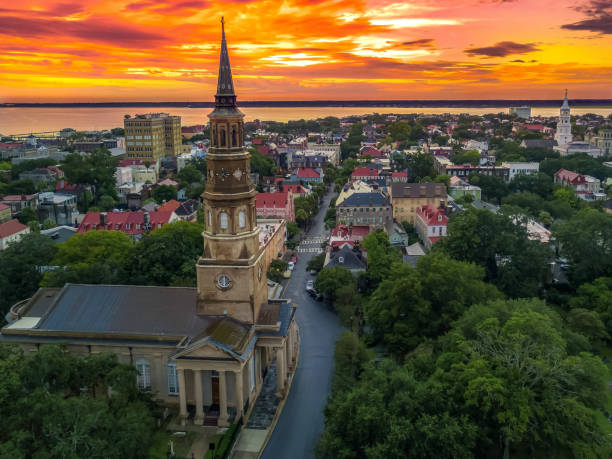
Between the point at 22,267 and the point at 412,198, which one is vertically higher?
the point at 22,267

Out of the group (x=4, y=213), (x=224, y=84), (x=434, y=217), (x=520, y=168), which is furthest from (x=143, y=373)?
(x=520, y=168)

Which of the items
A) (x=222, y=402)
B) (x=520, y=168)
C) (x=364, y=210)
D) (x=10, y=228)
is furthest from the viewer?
(x=520, y=168)

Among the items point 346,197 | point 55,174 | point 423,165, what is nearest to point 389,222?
point 346,197

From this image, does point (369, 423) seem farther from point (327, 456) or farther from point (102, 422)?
point (102, 422)

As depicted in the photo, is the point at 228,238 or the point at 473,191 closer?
the point at 228,238

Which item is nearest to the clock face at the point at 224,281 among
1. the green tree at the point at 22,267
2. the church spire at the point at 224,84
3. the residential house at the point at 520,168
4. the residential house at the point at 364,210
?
the church spire at the point at 224,84

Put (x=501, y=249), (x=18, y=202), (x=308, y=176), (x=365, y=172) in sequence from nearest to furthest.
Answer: (x=501, y=249)
(x=18, y=202)
(x=365, y=172)
(x=308, y=176)

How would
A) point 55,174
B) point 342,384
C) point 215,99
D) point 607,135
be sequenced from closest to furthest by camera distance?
point 342,384 → point 215,99 → point 55,174 → point 607,135

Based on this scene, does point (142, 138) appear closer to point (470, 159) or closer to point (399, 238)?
point (470, 159)
